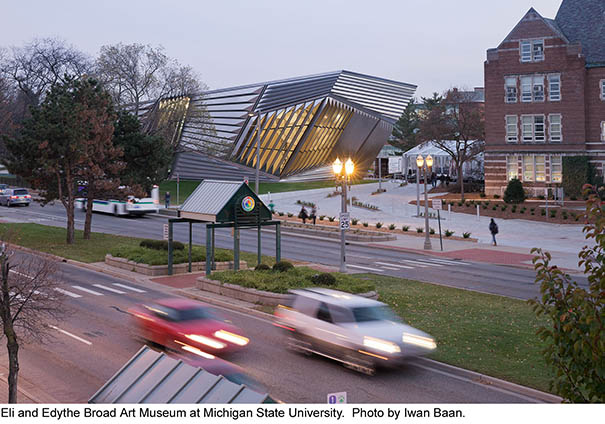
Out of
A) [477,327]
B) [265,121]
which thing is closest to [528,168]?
[265,121]

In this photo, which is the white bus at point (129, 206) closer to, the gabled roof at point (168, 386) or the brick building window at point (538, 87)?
the brick building window at point (538, 87)

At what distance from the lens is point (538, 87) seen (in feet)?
205

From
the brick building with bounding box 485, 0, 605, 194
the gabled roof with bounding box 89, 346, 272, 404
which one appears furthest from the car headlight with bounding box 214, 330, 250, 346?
the brick building with bounding box 485, 0, 605, 194

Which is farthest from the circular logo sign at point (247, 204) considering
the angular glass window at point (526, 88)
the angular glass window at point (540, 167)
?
the angular glass window at point (526, 88)

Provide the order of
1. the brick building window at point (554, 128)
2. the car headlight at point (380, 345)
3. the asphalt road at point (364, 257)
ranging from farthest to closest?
1. the brick building window at point (554, 128)
2. the asphalt road at point (364, 257)
3. the car headlight at point (380, 345)

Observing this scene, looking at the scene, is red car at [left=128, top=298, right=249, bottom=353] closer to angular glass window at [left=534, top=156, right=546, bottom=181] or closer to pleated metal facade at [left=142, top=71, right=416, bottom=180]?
angular glass window at [left=534, top=156, right=546, bottom=181]

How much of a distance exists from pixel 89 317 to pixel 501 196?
5058 centimetres

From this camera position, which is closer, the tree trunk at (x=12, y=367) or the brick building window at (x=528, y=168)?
the tree trunk at (x=12, y=367)

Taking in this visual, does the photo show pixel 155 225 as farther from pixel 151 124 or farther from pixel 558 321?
pixel 558 321

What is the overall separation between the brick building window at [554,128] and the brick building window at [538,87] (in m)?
2.07

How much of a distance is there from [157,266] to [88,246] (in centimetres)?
988

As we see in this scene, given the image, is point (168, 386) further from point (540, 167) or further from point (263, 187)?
point (263, 187)

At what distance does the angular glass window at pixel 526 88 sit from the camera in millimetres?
62938

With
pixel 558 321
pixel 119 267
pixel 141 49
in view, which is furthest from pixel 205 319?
pixel 141 49
